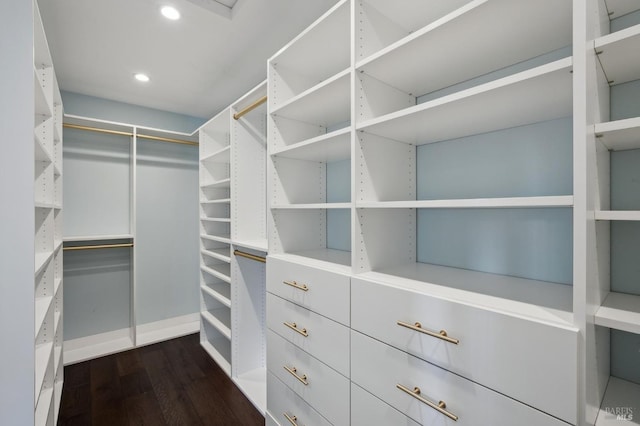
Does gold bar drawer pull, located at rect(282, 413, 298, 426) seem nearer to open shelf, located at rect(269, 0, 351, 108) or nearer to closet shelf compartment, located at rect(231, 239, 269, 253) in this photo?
closet shelf compartment, located at rect(231, 239, 269, 253)

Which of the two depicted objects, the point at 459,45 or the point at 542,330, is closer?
the point at 542,330

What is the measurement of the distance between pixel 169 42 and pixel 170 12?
36cm

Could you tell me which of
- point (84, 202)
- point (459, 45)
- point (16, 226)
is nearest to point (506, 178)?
point (459, 45)

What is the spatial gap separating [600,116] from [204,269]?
10.0 ft

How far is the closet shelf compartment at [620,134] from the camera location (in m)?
0.68

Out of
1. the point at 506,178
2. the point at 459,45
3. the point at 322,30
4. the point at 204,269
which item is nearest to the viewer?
the point at 459,45

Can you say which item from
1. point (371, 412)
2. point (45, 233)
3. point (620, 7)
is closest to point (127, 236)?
point (45, 233)

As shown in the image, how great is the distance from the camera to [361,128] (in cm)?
120

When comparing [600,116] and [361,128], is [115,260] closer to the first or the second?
[361,128]

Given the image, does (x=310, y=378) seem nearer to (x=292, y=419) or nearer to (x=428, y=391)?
(x=292, y=419)

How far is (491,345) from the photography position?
790mm

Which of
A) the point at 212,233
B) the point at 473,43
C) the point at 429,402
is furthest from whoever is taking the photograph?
the point at 212,233

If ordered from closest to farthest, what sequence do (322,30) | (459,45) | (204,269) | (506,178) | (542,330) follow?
(542,330), (459,45), (506,178), (322,30), (204,269)

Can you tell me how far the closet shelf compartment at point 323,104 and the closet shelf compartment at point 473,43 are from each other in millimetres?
147
